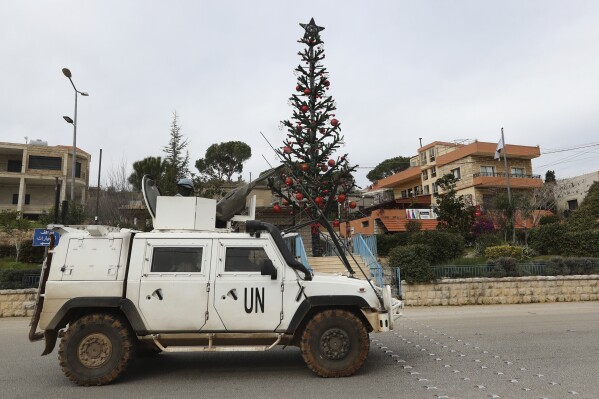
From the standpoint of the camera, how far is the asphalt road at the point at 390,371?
4941mm

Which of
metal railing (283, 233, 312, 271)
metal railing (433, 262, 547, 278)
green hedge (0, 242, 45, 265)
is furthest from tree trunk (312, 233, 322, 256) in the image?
green hedge (0, 242, 45, 265)

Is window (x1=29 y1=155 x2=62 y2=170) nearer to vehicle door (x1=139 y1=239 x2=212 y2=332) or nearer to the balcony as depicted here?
the balcony

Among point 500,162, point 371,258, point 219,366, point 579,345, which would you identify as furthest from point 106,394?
point 500,162

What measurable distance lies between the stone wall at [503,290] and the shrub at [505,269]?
0.28m

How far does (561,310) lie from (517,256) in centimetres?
485

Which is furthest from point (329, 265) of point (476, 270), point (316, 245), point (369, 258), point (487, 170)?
point (487, 170)

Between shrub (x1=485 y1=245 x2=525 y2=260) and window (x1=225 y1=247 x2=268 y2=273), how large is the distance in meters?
14.5

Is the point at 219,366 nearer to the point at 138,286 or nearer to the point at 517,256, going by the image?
the point at 138,286

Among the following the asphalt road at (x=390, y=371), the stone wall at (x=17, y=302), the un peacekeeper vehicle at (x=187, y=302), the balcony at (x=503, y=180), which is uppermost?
the balcony at (x=503, y=180)

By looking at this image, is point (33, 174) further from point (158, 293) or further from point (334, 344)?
point (334, 344)

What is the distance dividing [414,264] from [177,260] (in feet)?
32.9

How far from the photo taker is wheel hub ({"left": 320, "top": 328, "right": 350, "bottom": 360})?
546 cm

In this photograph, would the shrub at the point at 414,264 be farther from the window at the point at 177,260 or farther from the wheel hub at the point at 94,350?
the wheel hub at the point at 94,350

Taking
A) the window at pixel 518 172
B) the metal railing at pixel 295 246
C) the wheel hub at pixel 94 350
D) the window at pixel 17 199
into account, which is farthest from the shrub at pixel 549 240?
the window at pixel 17 199
